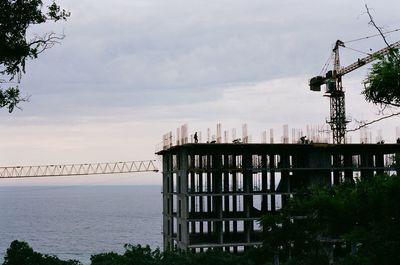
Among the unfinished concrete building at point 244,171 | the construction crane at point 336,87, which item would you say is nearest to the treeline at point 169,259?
the unfinished concrete building at point 244,171

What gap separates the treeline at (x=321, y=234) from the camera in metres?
28.8

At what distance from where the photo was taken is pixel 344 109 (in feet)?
410

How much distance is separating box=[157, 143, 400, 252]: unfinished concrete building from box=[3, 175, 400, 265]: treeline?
83.0 feet

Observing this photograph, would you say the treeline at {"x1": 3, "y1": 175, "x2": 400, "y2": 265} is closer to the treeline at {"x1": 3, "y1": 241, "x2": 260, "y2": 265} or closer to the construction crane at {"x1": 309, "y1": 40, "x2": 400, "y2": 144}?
the treeline at {"x1": 3, "y1": 241, "x2": 260, "y2": 265}

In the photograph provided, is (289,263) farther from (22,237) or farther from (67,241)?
(22,237)

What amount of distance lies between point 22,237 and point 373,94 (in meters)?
173

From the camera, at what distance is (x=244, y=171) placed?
77.6 m

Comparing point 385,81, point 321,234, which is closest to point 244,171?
point 321,234

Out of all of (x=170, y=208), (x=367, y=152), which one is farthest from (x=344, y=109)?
(x=170, y=208)

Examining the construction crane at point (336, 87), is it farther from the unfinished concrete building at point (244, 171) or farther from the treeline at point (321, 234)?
the treeline at point (321, 234)

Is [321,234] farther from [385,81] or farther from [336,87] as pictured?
[336,87]

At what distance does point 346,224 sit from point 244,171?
37729mm

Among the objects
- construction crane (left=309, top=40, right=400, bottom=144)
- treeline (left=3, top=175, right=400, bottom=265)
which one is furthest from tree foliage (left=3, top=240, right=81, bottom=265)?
construction crane (left=309, top=40, right=400, bottom=144)

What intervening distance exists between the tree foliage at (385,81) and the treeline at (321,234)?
9.81 metres
